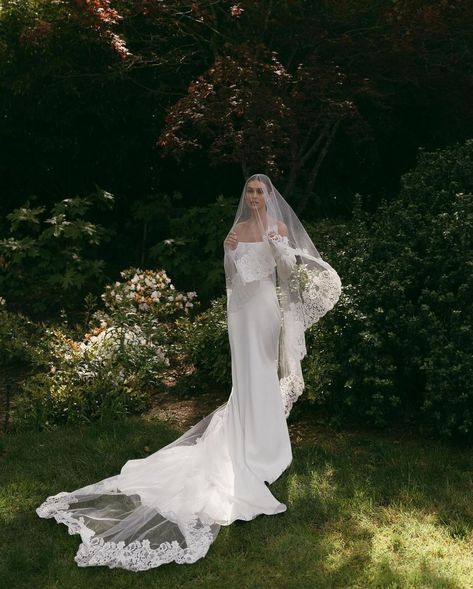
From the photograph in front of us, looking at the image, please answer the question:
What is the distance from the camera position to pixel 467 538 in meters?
4.49

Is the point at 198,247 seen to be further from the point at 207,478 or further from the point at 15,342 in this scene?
the point at 207,478

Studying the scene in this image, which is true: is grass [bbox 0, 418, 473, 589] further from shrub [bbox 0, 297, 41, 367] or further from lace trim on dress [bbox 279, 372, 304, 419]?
shrub [bbox 0, 297, 41, 367]

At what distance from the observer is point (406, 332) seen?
5.93 m

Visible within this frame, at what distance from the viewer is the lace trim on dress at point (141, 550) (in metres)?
4.34

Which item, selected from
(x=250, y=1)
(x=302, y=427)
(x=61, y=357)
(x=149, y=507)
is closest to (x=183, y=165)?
(x=250, y=1)

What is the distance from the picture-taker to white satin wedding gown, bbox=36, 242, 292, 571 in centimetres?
450

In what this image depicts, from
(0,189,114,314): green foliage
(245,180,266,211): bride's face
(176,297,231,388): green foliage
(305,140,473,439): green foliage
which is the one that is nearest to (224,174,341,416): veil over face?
(245,180,266,211): bride's face

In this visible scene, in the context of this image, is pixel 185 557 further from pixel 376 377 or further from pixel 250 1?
pixel 250 1

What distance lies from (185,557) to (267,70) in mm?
5368

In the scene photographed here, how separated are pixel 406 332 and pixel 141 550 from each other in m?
2.58

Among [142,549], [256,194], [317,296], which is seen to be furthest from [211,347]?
[142,549]

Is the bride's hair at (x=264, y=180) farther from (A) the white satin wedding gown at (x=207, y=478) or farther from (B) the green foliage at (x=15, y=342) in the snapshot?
(B) the green foliage at (x=15, y=342)

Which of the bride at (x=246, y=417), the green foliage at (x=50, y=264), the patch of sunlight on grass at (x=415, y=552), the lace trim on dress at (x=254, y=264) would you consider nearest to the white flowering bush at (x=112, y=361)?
the bride at (x=246, y=417)

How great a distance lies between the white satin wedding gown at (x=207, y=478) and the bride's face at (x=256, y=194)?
0.89ft
